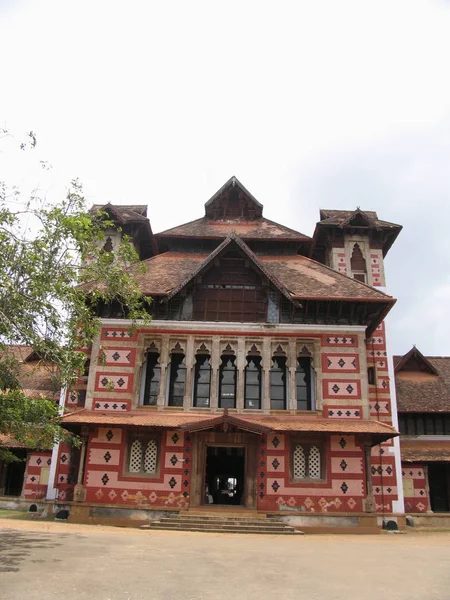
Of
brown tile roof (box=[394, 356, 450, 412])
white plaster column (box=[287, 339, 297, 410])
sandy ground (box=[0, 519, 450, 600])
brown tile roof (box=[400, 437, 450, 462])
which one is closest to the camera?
sandy ground (box=[0, 519, 450, 600])

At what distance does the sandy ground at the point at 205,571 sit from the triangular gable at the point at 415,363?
17.5 metres

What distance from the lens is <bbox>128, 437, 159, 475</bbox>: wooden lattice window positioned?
2055 centimetres

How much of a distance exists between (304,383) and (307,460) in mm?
3258

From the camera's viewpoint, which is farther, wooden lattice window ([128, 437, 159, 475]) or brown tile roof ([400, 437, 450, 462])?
brown tile roof ([400, 437, 450, 462])

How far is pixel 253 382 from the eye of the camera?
22.3 metres

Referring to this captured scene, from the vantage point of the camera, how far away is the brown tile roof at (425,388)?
87.1 feet

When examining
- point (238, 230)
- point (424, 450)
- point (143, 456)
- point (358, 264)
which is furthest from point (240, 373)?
point (358, 264)

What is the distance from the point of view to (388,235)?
2942 cm

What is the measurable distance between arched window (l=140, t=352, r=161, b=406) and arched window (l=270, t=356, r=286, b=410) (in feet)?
16.0

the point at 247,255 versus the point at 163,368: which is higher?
the point at 247,255

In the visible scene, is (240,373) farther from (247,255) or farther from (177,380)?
(247,255)

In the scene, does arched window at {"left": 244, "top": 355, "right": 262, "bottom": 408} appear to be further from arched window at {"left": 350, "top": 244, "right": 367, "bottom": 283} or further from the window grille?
arched window at {"left": 350, "top": 244, "right": 367, "bottom": 283}

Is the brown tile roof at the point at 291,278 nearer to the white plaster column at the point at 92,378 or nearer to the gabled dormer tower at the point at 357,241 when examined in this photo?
the gabled dormer tower at the point at 357,241

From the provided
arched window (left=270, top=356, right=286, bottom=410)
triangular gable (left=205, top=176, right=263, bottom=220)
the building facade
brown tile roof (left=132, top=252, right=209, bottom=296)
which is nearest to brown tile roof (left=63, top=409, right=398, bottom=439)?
arched window (left=270, top=356, right=286, bottom=410)
